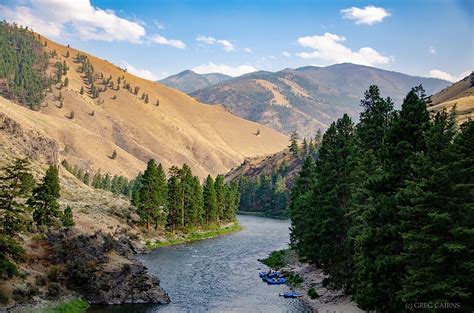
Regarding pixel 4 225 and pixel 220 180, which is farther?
pixel 220 180

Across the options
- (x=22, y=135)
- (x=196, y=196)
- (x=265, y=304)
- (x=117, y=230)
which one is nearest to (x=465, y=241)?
(x=265, y=304)

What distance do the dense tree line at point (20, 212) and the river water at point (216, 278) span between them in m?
11.7

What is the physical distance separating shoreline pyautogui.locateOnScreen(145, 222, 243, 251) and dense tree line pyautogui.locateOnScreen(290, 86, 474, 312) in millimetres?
46597

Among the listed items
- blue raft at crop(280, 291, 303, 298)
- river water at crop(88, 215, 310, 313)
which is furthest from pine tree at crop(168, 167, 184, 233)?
blue raft at crop(280, 291, 303, 298)

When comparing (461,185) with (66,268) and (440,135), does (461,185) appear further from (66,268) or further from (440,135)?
(66,268)

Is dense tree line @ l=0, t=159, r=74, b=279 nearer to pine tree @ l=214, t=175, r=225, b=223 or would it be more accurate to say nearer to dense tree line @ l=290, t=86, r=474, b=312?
dense tree line @ l=290, t=86, r=474, b=312

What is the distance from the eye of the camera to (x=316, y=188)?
A: 206 ft

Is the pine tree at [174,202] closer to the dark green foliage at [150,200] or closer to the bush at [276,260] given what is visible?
the dark green foliage at [150,200]

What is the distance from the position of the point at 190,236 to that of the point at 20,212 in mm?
70706

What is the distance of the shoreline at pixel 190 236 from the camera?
101m

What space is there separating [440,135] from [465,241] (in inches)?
293

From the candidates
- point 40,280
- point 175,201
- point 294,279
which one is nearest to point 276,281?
point 294,279

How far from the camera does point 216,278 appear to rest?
69.9 meters

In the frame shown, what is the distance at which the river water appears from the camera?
53.8 m
